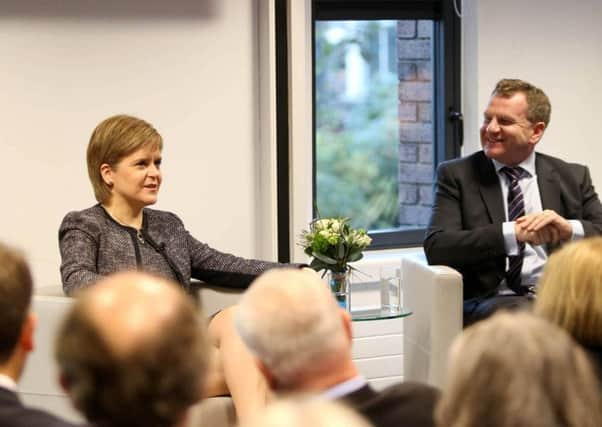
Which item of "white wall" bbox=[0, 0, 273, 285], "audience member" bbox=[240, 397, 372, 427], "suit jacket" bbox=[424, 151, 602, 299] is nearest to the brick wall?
"white wall" bbox=[0, 0, 273, 285]

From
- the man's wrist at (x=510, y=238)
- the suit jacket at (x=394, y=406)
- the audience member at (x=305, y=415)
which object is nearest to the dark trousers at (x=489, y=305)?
the man's wrist at (x=510, y=238)

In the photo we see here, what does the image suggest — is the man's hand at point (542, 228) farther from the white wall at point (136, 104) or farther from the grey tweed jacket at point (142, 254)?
the white wall at point (136, 104)

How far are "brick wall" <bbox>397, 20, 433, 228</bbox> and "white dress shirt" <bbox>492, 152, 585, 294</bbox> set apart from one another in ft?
4.14

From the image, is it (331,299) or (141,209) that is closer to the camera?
(331,299)

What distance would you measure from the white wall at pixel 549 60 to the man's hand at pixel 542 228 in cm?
144

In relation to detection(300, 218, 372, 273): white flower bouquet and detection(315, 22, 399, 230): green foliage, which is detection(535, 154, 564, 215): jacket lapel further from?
detection(315, 22, 399, 230): green foliage

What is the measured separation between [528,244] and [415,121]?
1548 mm

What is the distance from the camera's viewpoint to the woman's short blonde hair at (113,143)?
394 cm

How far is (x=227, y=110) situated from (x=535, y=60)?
6.05 feet

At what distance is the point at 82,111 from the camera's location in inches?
183

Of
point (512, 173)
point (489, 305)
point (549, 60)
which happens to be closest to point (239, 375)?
point (489, 305)

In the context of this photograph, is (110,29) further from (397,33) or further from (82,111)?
(397,33)

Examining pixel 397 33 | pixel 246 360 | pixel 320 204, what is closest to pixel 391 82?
pixel 397 33

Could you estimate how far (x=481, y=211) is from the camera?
4.47m
